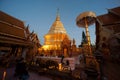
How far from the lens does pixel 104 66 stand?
11.9ft

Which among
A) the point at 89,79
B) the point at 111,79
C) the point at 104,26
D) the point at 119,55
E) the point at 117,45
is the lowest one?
the point at 89,79

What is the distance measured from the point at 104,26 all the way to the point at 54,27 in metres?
21.5

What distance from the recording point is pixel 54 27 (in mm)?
24828

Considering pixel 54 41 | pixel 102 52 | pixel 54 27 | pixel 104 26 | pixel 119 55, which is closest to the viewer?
pixel 119 55

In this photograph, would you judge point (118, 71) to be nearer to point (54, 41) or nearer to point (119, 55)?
point (119, 55)

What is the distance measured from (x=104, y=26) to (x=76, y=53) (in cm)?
1286

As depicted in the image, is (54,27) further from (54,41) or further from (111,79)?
(111,79)

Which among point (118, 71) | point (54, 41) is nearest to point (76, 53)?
point (54, 41)

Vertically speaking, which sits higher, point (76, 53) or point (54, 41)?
point (54, 41)

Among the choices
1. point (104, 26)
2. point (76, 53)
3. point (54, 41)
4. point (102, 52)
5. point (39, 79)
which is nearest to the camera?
point (102, 52)

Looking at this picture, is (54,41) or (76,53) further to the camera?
(54,41)

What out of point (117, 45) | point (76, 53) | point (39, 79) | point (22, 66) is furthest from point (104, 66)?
point (76, 53)

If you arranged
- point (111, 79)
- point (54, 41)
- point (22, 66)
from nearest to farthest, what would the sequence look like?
point (111, 79)
point (22, 66)
point (54, 41)

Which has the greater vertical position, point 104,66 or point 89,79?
point 104,66
